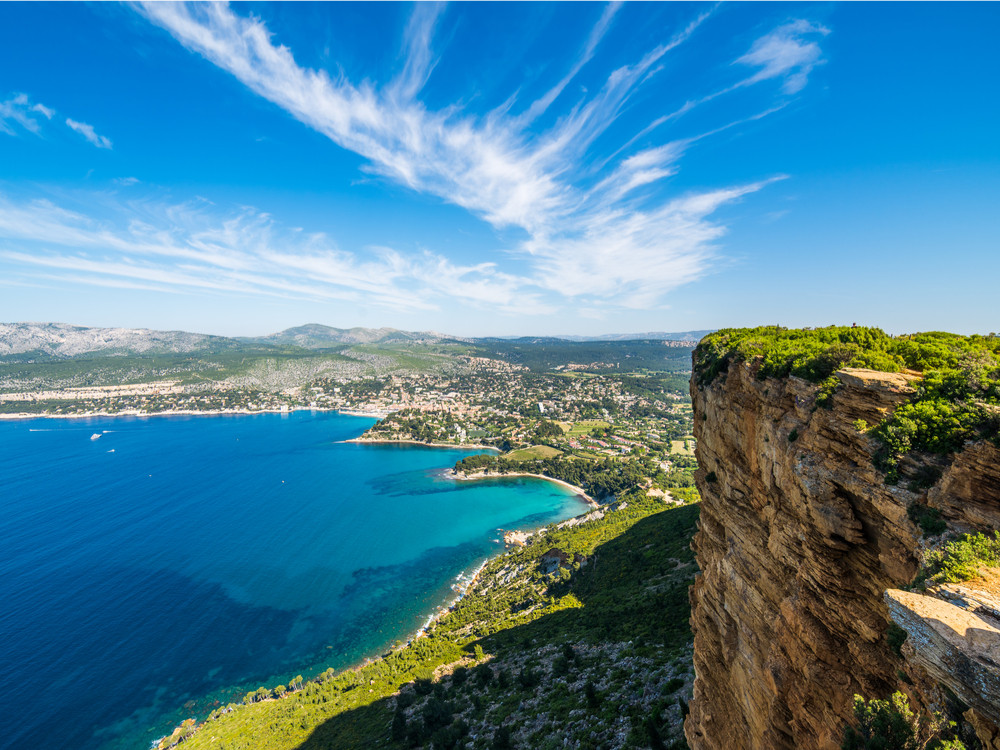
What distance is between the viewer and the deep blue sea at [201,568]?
3803cm

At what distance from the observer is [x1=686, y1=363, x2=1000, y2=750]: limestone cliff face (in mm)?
6344

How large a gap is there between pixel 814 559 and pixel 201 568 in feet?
244

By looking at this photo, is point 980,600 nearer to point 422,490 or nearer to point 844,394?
point 844,394

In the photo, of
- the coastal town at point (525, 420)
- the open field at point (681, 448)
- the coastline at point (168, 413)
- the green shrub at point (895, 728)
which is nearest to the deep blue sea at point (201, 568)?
the coastal town at point (525, 420)

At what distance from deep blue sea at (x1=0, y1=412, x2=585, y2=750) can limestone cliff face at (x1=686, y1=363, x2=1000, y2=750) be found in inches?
1765

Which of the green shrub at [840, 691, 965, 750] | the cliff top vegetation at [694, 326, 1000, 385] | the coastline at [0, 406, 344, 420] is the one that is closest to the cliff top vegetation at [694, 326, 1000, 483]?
the cliff top vegetation at [694, 326, 1000, 385]

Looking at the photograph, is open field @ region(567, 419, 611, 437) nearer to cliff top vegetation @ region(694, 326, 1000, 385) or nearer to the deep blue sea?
the deep blue sea

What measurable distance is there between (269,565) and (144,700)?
74.9 feet

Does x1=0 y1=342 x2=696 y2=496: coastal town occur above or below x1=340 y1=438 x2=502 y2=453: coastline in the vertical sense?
above

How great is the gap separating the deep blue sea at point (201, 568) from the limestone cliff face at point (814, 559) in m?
44.8

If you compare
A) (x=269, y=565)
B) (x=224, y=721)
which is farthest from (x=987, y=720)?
(x=269, y=565)

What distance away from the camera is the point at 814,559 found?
9070 millimetres

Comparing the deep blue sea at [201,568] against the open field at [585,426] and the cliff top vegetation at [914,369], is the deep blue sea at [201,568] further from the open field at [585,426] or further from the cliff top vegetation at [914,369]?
the cliff top vegetation at [914,369]

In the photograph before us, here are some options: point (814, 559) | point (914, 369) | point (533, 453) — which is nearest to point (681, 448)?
point (533, 453)
